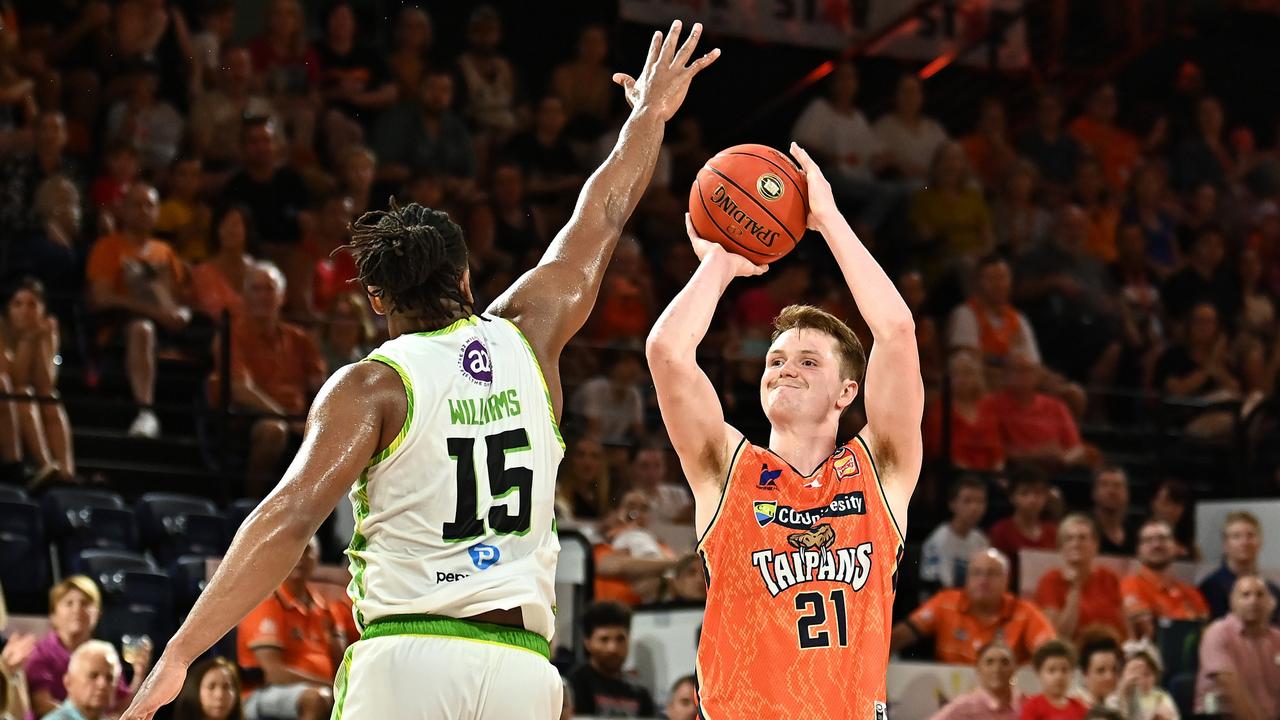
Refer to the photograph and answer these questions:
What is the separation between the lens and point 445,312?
14.8 ft

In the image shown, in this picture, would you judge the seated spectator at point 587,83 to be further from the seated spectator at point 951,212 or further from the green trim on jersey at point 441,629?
the green trim on jersey at point 441,629

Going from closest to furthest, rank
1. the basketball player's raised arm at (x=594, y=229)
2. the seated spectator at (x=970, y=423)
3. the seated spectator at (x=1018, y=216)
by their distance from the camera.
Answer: the basketball player's raised arm at (x=594, y=229) < the seated spectator at (x=970, y=423) < the seated spectator at (x=1018, y=216)

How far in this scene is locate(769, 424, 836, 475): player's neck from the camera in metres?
5.19

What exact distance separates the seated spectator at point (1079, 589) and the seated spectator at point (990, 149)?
200 inches

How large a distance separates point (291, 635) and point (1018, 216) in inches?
314

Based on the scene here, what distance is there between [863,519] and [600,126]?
30.3 ft

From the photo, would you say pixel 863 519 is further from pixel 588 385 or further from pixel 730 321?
pixel 730 321

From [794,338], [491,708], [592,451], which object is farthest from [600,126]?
[491,708]

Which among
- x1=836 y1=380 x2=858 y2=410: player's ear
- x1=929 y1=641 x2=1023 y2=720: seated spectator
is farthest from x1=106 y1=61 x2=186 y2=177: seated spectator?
x1=836 y1=380 x2=858 y2=410: player's ear

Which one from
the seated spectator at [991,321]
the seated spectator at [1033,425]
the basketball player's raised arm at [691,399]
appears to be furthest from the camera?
the seated spectator at [991,321]

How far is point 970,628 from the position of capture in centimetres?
1001

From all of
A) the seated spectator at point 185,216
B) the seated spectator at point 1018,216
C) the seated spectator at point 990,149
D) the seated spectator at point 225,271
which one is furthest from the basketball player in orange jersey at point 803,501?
the seated spectator at point 990,149

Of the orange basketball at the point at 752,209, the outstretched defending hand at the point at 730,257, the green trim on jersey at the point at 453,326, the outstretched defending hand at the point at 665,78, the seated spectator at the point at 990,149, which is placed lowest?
the green trim on jersey at the point at 453,326

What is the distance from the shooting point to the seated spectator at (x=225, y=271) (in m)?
11.1
